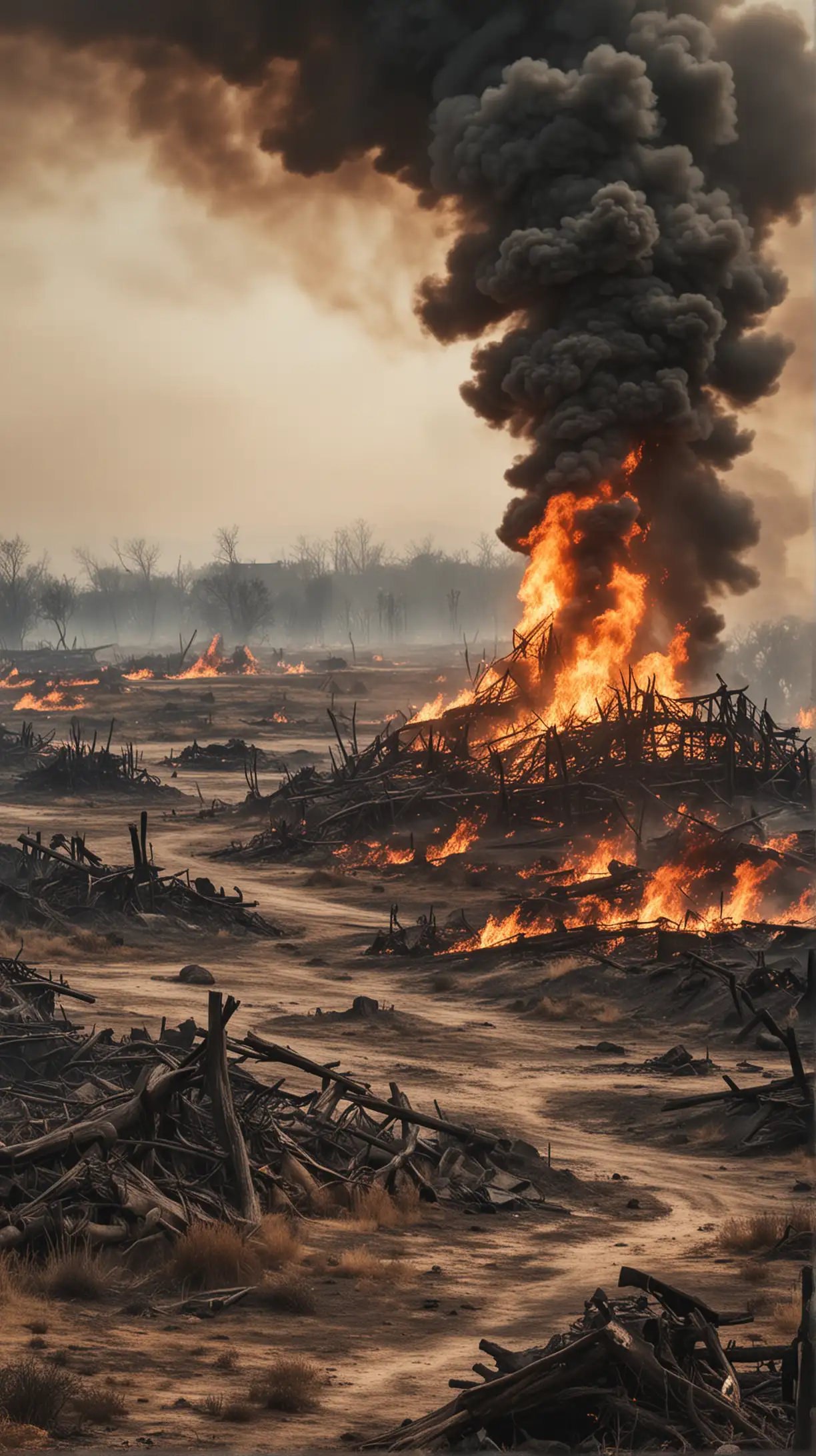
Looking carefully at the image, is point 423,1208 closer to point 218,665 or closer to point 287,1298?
point 287,1298

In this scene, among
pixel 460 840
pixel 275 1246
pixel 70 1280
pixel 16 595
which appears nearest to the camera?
pixel 70 1280

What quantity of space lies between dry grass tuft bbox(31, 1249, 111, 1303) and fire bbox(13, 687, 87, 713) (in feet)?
200

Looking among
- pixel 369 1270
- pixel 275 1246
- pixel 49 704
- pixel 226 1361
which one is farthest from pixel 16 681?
pixel 226 1361

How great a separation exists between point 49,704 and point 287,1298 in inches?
2547

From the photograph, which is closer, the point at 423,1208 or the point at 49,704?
the point at 423,1208

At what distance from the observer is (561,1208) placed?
12016mm

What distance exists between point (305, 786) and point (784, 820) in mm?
14169

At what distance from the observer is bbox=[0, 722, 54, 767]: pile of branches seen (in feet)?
173

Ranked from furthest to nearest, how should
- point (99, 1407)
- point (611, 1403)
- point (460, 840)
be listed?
point (460, 840) < point (99, 1407) < point (611, 1403)

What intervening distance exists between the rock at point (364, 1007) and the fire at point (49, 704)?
168ft

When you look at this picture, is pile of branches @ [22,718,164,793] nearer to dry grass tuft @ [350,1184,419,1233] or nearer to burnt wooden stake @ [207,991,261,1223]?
dry grass tuft @ [350,1184,419,1233]

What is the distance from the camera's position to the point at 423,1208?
1180cm

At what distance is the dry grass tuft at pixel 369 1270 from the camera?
997 centimetres

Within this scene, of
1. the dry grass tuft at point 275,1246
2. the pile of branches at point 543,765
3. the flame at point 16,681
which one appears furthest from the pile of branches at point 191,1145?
the flame at point 16,681
